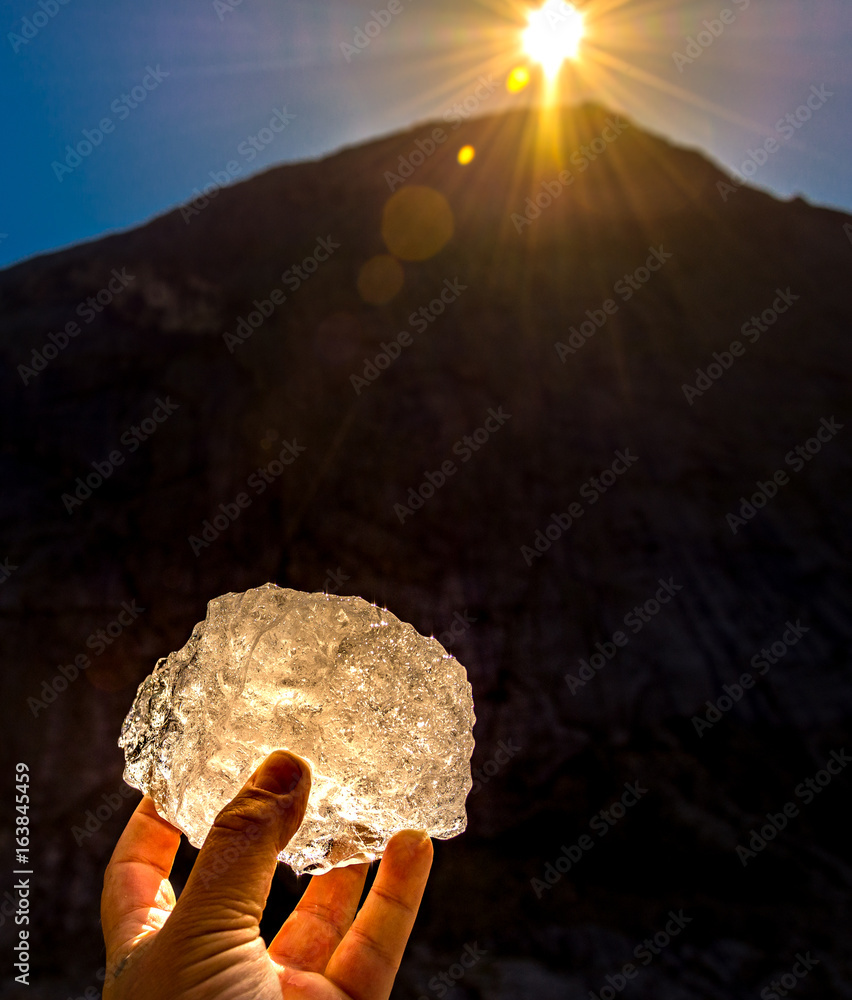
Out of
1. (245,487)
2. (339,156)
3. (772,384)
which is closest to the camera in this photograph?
(245,487)

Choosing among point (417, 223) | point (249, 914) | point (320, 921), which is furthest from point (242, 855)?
point (417, 223)

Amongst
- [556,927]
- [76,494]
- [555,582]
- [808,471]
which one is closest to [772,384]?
[808,471]

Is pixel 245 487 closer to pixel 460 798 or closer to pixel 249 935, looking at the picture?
pixel 460 798

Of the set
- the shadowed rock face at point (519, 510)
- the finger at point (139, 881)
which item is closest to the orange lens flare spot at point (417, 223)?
the shadowed rock face at point (519, 510)

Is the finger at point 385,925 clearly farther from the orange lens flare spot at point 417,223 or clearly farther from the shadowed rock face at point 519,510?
the orange lens flare spot at point 417,223

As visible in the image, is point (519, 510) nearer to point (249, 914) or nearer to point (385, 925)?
point (385, 925)
